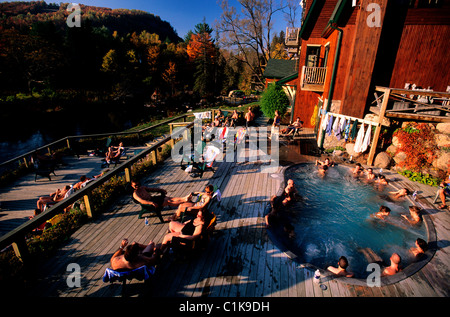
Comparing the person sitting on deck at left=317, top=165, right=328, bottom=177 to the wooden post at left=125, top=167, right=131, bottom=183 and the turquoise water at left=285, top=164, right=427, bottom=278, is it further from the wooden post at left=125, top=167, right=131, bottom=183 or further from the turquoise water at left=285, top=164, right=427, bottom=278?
the wooden post at left=125, top=167, right=131, bottom=183

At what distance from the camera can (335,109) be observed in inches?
453

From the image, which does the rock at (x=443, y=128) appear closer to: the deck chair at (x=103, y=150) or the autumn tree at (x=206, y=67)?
the deck chair at (x=103, y=150)

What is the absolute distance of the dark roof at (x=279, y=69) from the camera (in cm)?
2294

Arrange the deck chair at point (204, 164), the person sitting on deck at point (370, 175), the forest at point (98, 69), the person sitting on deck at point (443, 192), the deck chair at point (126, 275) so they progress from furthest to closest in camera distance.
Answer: the forest at point (98, 69) → the person sitting on deck at point (370, 175) → the deck chair at point (204, 164) → the person sitting on deck at point (443, 192) → the deck chair at point (126, 275)

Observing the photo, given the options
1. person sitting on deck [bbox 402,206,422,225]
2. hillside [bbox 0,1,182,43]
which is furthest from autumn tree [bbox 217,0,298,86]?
hillside [bbox 0,1,182,43]

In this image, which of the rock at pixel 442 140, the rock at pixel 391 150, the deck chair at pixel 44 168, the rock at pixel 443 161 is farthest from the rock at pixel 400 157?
the deck chair at pixel 44 168

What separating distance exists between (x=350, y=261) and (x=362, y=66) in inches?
351

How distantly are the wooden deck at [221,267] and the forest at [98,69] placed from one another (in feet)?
103

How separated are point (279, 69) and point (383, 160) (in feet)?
59.1

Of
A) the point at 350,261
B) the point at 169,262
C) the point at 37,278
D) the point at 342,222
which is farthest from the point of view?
the point at 342,222

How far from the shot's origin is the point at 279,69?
2425cm

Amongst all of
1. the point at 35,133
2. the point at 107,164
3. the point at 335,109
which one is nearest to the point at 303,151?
the point at 335,109

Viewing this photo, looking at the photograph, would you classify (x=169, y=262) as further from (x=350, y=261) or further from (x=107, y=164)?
(x=107, y=164)

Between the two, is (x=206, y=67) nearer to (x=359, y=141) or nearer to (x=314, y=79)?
(x=314, y=79)
